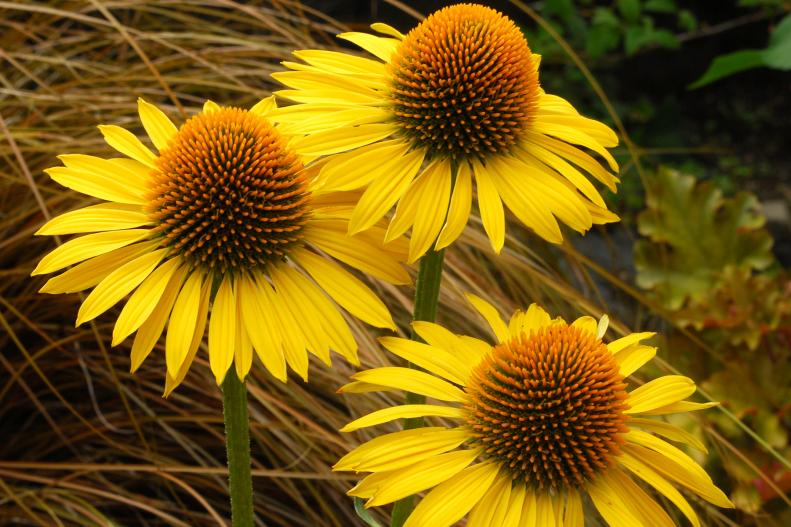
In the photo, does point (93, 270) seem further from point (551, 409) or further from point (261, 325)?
point (551, 409)

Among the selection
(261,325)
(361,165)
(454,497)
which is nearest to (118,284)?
(261,325)

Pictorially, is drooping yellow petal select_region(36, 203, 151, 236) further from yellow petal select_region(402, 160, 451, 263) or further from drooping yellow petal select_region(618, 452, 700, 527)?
drooping yellow petal select_region(618, 452, 700, 527)

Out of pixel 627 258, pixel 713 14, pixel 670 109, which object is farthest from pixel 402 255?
pixel 713 14

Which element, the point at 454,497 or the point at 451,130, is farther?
the point at 451,130

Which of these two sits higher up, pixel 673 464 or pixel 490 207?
pixel 490 207

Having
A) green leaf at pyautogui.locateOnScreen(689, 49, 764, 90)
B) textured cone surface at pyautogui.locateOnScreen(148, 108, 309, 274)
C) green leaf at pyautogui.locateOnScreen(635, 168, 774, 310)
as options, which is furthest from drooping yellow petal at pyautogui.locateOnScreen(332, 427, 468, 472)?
green leaf at pyautogui.locateOnScreen(635, 168, 774, 310)

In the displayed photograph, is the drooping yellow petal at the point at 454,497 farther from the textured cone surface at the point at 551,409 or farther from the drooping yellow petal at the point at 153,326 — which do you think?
the drooping yellow petal at the point at 153,326

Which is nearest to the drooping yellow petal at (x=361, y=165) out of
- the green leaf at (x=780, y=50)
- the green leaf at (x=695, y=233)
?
the green leaf at (x=780, y=50)
